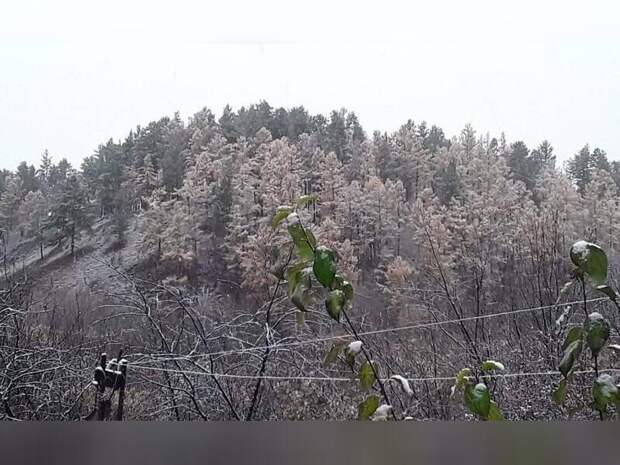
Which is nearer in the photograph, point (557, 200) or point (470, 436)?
point (470, 436)

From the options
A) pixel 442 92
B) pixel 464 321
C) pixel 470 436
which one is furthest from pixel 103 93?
pixel 470 436

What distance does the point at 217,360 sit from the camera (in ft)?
6.10

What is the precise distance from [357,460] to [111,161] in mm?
1541

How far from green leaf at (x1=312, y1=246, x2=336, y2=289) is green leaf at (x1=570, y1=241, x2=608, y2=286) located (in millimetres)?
404

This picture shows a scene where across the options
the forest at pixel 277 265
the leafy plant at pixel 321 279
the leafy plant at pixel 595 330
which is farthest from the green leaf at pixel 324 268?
the forest at pixel 277 265

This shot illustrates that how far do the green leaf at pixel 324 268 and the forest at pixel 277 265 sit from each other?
730 millimetres

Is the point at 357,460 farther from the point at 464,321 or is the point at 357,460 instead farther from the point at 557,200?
the point at 557,200

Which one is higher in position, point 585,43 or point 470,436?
point 585,43

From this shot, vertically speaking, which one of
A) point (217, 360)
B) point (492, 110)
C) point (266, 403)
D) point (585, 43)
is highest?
point (585, 43)

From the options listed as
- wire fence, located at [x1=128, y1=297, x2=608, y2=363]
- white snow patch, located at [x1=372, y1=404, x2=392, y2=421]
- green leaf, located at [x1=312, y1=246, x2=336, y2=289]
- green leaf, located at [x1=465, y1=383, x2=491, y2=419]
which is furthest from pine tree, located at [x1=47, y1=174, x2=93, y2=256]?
green leaf, located at [x1=465, y1=383, x2=491, y2=419]

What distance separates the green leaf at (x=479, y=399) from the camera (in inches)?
36.0

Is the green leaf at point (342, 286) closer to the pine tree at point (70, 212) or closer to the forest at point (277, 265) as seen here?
the forest at point (277, 265)

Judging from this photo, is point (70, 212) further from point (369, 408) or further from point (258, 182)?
point (369, 408)

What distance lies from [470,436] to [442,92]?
1398mm
